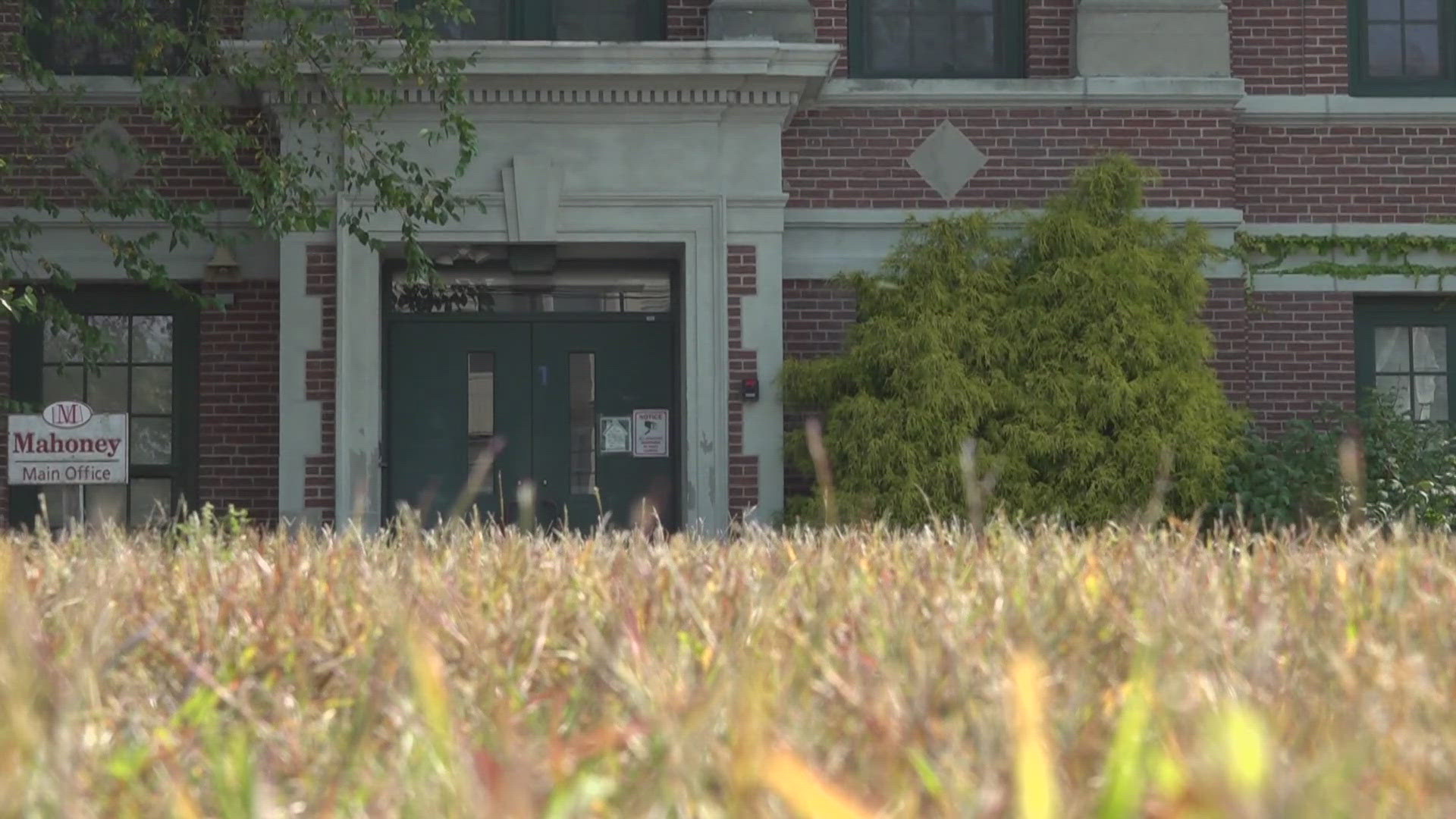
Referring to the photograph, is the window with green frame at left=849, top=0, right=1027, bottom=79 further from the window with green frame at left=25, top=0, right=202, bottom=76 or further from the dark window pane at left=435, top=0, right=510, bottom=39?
the window with green frame at left=25, top=0, right=202, bottom=76

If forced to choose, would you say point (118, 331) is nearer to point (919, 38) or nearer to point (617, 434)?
point (617, 434)

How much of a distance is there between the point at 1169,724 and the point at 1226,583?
1.57 metres

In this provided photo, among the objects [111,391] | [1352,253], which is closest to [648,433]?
[111,391]

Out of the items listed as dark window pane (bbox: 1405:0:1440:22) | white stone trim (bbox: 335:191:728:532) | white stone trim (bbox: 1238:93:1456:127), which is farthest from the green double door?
dark window pane (bbox: 1405:0:1440:22)

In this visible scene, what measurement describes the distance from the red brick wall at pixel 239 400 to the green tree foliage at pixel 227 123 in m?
0.67

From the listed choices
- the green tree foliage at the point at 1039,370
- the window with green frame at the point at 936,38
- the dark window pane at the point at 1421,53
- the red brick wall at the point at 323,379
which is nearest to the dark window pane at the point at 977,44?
the window with green frame at the point at 936,38

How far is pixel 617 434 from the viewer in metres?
15.0

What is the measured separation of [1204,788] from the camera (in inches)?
44.4

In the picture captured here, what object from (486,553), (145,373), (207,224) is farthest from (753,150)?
(486,553)

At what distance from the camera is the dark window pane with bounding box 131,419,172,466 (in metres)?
15.0

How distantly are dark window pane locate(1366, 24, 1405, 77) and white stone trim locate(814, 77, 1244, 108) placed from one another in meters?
1.64

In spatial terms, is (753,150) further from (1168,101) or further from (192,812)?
(192,812)

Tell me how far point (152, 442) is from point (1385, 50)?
34.7 feet

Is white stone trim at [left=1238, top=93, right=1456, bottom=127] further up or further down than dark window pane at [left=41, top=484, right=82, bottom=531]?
further up
